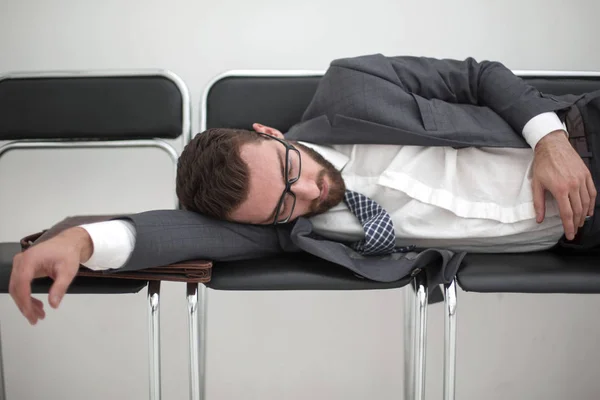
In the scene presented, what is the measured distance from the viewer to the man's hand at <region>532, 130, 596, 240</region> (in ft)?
3.57

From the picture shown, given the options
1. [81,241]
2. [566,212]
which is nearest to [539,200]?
[566,212]

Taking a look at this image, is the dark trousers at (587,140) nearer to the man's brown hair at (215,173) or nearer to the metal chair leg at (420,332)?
the metal chair leg at (420,332)

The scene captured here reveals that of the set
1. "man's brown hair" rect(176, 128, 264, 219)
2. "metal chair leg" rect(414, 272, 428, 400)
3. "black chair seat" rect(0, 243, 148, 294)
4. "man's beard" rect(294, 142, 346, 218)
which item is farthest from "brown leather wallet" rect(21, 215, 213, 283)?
"metal chair leg" rect(414, 272, 428, 400)

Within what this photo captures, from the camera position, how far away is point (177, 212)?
112 centimetres

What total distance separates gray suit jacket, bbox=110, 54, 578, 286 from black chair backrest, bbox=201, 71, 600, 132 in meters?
0.14

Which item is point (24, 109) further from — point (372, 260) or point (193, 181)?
point (372, 260)

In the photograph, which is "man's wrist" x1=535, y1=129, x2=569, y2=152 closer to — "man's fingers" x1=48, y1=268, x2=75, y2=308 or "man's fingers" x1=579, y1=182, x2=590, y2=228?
"man's fingers" x1=579, y1=182, x2=590, y2=228

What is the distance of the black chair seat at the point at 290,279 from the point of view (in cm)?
105

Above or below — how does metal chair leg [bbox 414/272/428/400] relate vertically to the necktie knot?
below

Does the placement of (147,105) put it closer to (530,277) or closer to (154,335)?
(154,335)

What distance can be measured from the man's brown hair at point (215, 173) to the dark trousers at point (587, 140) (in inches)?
23.4

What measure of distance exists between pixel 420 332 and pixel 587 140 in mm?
480

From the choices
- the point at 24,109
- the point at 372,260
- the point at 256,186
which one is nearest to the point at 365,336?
the point at 372,260

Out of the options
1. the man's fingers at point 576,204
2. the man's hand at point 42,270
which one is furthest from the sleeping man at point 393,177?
the man's hand at point 42,270
